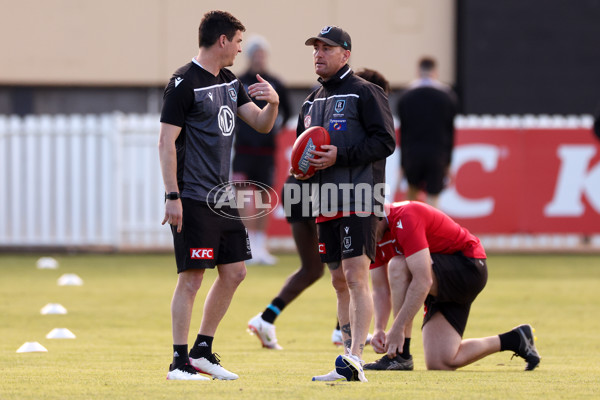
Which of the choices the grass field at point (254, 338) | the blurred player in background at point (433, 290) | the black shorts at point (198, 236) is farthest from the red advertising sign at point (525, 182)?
the black shorts at point (198, 236)

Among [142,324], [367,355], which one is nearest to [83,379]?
[367,355]

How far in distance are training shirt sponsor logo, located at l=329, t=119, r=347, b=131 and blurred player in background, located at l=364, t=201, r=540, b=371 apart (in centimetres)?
65

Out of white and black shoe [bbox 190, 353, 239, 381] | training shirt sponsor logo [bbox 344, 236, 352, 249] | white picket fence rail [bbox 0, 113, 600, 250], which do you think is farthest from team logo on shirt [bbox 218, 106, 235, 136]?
white picket fence rail [bbox 0, 113, 600, 250]

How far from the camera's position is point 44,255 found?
15.9m

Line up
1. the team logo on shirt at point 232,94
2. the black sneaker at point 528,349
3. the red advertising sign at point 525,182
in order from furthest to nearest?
the red advertising sign at point 525,182, the black sneaker at point 528,349, the team logo on shirt at point 232,94

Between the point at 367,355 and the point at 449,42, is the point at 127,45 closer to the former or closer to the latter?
the point at 449,42

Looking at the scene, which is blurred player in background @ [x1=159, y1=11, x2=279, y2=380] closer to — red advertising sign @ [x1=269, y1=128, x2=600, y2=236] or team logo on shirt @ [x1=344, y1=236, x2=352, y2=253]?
team logo on shirt @ [x1=344, y1=236, x2=352, y2=253]

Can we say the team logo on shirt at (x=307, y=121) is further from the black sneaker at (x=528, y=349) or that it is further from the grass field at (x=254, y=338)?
the black sneaker at (x=528, y=349)

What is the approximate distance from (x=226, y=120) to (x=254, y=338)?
261 centimetres

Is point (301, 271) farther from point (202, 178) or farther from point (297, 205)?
point (202, 178)

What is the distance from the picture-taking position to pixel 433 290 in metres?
7.08

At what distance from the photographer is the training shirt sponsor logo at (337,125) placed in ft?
21.1

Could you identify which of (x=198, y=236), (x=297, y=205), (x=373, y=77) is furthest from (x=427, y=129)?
(x=198, y=236)

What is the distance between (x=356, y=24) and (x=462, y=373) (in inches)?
503
